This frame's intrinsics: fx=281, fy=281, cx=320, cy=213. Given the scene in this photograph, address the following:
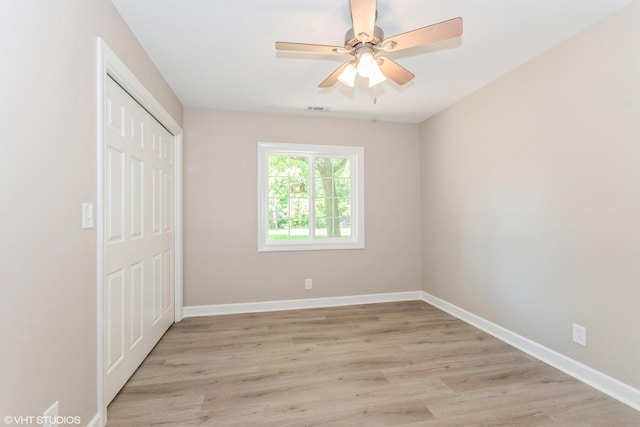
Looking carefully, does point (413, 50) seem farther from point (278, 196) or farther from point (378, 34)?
point (278, 196)

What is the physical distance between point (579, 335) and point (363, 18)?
2610 mm

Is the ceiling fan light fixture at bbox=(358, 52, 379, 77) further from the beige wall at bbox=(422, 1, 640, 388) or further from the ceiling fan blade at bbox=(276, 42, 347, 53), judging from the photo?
the beige wall at bbox=(422, 1, 640, 388)

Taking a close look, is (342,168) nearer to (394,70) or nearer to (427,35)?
(394,70)

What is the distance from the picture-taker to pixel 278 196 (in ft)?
12.0

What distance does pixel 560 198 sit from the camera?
2.16m

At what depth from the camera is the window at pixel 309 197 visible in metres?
3.59

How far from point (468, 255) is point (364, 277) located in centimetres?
131

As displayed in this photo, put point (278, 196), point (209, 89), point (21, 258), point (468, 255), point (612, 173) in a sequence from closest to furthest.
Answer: point (21, 258), point (612, 173), point (209, 89), point (468, 255), point (278, 196)

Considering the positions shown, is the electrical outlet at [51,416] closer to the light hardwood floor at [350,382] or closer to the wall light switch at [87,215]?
the light hardwood floor at [350,382]

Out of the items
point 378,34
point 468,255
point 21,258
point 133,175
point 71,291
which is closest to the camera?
point 21,258

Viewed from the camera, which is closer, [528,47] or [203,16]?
[203,16]

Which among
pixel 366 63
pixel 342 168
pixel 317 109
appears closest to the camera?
pixel 366 63

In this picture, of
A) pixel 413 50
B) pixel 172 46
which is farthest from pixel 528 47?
pixel 172 46

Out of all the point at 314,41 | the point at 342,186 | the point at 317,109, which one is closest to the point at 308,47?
the point at 314,41
